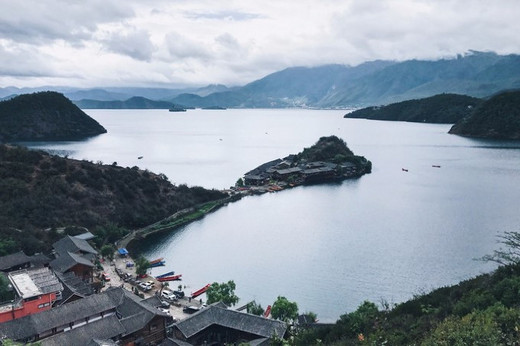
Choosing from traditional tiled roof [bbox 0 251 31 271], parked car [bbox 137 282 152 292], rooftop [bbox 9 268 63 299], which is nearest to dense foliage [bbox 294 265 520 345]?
rooftop [bbox 9 268 63 299]

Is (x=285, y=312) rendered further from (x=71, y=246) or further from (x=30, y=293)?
(x=71, y=246)

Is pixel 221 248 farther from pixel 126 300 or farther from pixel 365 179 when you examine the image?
pixel 365 179

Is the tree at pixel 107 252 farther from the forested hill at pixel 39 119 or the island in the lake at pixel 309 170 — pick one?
the forested hill at pixel 39 119

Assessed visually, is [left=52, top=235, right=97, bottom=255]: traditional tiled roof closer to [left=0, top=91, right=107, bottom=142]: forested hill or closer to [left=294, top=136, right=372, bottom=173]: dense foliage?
[left=294, top=136, right=372, bottom=173]: dense foliage

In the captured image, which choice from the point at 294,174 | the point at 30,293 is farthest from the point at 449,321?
the point at 294,174

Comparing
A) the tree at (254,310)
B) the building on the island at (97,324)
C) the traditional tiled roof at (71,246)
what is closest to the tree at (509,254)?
the tree at (254,310)
